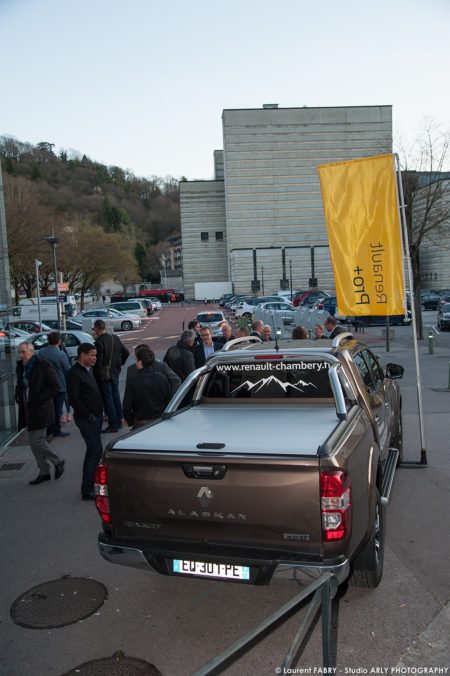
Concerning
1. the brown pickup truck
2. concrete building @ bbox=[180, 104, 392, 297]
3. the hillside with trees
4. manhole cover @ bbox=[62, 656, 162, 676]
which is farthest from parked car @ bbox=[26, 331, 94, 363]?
concrete building @ bbox=[180, 104, 392, 297]

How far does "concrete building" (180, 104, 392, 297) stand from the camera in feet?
280

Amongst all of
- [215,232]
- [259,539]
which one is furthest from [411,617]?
[215,232]

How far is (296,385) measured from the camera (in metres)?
5.49

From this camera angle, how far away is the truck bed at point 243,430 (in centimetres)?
394

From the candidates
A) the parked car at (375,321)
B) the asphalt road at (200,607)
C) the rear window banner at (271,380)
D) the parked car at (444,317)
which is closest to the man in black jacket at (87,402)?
the asphalt road at (200,607)

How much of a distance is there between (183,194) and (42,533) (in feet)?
314

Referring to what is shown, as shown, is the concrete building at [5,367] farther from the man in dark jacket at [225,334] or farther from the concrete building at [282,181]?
the concrete building at [282,181]

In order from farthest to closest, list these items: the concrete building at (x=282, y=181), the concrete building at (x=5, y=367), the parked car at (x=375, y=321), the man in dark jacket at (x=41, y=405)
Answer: the concrete building at (x=282, y=181), the parked car at (x=375, y=321), the concrete building at (x=5, y=367), the man in dark jacket at (x=41, y=405)

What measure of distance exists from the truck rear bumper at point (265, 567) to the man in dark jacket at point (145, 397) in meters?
2.61

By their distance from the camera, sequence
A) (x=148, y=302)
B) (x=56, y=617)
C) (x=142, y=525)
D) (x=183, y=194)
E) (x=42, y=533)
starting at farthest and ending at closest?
(x=183, y=194)
(x=148, y=302)
(x=42, y=533)
(x=56, y=617)
(x=142, y=525)

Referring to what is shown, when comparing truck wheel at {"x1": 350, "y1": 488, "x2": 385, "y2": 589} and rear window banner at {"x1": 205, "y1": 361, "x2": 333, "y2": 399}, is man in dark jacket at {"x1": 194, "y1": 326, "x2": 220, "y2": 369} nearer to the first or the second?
rear window banner at {"x1": 205, "y1": 361, "x2": 333, "y2": 399}

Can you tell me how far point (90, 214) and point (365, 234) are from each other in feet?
408

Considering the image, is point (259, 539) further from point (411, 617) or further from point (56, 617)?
point (56, 617)

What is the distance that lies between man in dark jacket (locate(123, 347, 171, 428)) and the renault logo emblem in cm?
287
